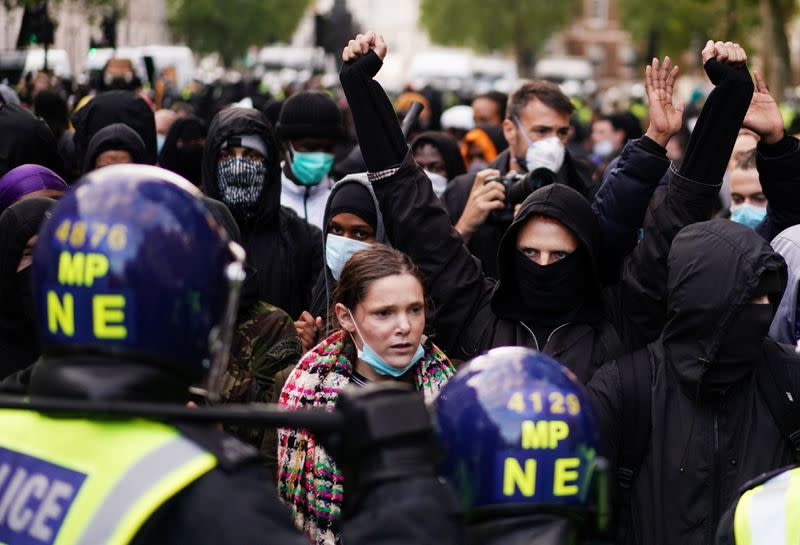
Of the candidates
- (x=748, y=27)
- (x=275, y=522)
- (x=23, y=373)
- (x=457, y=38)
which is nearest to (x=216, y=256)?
(x=275, y=522)

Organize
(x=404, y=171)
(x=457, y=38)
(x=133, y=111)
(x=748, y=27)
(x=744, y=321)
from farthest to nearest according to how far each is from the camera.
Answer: (x=457, y=38) < (x=748, y=27) < (x=133, y=111) < (x=404, y=171) < (x=744, y=321)

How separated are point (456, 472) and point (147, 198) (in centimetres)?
71

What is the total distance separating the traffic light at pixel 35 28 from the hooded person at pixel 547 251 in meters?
8.41

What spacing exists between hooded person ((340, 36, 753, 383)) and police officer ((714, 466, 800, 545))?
1.44 meters

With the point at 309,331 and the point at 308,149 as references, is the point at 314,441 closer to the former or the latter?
the point at 309,331

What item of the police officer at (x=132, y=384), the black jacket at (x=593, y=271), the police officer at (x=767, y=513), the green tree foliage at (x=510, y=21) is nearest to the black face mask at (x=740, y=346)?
the black jacket at (x=593, y=271)

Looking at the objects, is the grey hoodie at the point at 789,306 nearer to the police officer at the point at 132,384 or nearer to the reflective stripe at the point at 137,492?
the police officer at the point at 132,384

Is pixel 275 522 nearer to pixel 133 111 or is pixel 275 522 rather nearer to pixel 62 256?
pixel 62 256

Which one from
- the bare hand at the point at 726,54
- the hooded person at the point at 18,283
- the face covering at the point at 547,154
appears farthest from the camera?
the face covering at the point at 547,154

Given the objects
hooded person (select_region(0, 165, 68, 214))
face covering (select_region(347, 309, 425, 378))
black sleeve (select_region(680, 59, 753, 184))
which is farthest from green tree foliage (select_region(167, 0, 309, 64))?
face covering (select_region(347, 309, 425, 378))

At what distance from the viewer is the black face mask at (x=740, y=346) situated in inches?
149

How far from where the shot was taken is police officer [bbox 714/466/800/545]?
2.60 meters

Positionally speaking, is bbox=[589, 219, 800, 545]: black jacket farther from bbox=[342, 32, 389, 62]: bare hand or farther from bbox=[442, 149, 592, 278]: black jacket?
bbox=[442, 149, 592, 278]: black jacket

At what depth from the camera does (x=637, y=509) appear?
3.85 meters
